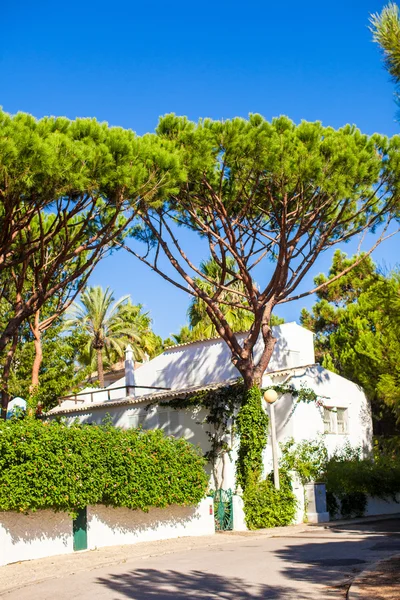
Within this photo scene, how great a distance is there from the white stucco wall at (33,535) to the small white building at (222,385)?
8466mm

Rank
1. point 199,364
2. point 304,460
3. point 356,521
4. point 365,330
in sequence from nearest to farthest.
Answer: point 356,521 → point 304,460 → point 199,364 → point 365,330

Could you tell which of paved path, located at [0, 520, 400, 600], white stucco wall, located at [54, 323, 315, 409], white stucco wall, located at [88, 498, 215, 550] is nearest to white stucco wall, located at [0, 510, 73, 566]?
paved path, located at [0, 520, 400, 600]

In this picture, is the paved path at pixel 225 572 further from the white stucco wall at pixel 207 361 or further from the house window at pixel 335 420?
the white stucco wall at pixel 207 361

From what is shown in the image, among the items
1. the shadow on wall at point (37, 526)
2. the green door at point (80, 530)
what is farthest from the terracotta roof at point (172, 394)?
the shadow on wall at point (37, 526)

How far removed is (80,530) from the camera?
16.2 m

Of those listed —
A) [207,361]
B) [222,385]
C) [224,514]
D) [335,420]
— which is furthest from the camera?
[207,361]

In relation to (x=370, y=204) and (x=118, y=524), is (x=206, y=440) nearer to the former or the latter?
(x=118, y=524)

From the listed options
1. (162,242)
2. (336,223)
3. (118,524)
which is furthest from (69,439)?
(336,223)

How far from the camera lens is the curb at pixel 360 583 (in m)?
8.66

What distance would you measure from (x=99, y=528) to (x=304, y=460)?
956cm

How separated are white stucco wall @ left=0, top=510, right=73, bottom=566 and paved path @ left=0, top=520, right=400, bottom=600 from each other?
56 cm

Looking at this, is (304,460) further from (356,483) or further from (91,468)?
(91,468)

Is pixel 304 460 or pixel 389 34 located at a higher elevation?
pixel 389 34

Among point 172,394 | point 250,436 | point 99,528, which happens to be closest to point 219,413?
point 250,436
